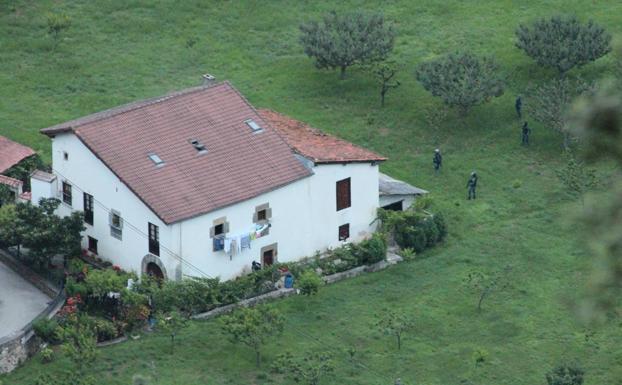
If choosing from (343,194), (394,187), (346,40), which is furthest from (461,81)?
(343,194)

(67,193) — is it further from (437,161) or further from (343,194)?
(437,161)

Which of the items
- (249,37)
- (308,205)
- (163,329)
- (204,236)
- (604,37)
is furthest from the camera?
(249,37)

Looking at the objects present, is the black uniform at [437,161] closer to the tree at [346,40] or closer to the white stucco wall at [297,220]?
the white stucco wall at [297,220]

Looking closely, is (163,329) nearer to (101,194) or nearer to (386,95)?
(101,194)

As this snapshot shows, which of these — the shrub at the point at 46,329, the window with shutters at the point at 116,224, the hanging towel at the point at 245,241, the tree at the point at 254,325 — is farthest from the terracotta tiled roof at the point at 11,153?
the tree at the point at 254,325

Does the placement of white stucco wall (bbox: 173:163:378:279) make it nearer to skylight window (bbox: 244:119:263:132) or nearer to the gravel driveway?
skylight window (bbox: 244:119:263:132)

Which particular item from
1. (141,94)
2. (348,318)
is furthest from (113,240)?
(141,94)
